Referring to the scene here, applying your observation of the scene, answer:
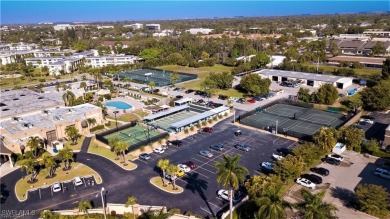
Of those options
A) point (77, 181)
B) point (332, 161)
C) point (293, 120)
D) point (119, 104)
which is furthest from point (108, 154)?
point (293, 120)

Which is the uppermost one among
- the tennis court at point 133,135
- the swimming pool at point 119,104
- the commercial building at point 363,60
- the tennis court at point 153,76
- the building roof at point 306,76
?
the commercial building at point 363,60

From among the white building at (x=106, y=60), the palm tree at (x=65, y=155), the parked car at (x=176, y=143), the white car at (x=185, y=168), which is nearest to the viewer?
the white car at (x=185, y=168)

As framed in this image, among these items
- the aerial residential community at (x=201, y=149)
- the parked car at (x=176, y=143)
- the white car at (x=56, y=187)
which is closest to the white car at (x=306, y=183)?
the aerial residential community at (x=201, y=149)

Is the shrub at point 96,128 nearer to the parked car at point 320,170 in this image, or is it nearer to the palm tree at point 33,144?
the palm tree at point 33,144

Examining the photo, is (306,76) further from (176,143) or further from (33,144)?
(33,144)

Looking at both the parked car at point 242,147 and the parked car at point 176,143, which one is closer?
the parked car at point 242,147

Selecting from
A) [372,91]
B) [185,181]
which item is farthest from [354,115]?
[185,181]
